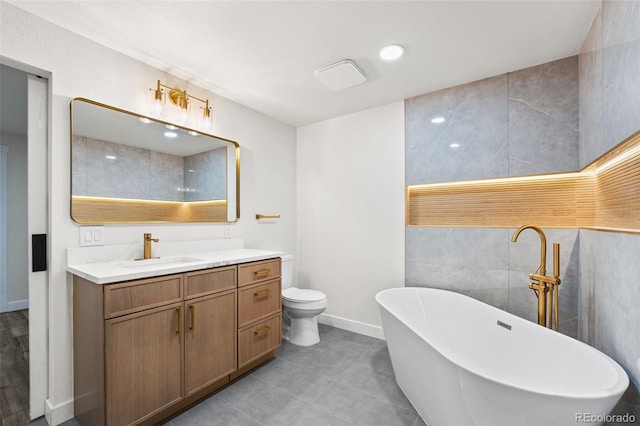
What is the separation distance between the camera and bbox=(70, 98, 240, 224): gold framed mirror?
5.97 ft

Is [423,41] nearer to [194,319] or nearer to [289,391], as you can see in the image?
[194,319]

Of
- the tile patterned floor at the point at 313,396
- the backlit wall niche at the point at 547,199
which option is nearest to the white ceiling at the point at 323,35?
the backlit wall niche at the point at 547,199

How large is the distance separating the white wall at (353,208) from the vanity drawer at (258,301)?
992 mm

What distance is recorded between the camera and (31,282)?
5.49 feet

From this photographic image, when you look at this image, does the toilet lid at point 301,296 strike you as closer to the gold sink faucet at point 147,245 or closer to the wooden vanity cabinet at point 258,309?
the wooden vanity cabinet at point 258,309

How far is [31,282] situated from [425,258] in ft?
9.63

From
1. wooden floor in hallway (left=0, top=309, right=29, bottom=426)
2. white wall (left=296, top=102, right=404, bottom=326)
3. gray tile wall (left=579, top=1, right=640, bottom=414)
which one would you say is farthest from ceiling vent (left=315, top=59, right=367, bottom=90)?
wooden floor in hallway (left=0, top=309, right=29, bottom=426)

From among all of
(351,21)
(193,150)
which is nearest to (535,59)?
(351,21)

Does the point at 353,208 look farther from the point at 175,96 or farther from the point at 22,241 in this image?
the point at 22,241

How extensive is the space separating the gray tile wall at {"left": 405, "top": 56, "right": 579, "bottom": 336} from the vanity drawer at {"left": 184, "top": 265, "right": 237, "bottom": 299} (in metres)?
1.71

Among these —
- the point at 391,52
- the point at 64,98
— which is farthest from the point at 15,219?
the point at 391,52

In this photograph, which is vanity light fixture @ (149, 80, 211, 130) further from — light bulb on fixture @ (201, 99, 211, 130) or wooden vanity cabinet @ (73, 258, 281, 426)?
wooden vanity cabinet @ (73, 258, 281, 426)

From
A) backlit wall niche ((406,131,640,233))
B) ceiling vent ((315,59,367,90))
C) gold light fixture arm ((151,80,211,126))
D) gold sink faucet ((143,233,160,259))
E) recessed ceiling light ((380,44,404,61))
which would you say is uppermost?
recessed ceiling light ((380,44,404,61))

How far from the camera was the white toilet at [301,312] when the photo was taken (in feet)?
8.66
